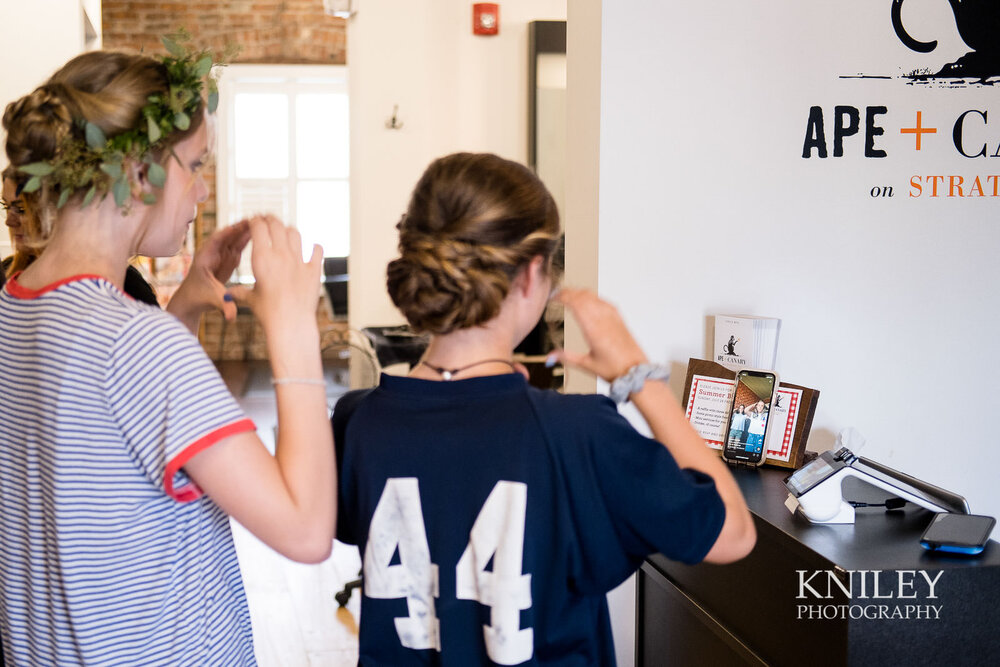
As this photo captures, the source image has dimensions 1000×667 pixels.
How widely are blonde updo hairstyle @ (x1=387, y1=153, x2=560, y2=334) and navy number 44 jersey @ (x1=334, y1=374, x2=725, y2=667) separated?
9cm

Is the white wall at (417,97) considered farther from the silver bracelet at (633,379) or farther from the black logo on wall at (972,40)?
the silver bracelet at (633,379)

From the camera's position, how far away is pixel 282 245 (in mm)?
1095

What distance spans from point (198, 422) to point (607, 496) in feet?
1.40

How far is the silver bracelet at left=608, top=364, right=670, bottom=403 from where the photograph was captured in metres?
1.10

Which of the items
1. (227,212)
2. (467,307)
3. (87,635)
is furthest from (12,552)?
(227,212)

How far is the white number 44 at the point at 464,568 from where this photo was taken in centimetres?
106

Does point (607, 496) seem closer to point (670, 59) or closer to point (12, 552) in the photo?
point (12, 552)

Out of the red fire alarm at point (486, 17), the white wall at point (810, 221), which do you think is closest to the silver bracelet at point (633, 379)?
the white wall at point (810, 221)

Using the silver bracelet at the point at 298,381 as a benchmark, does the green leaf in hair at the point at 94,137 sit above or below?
above

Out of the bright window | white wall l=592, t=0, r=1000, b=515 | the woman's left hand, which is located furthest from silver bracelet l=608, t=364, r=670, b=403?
the bright window

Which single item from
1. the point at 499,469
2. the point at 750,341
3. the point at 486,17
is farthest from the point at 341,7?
the point at 499,469

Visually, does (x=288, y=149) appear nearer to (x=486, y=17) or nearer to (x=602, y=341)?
(x=486, y=17)

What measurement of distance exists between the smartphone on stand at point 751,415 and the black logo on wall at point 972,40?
0.85 meters

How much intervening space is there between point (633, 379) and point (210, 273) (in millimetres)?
582
